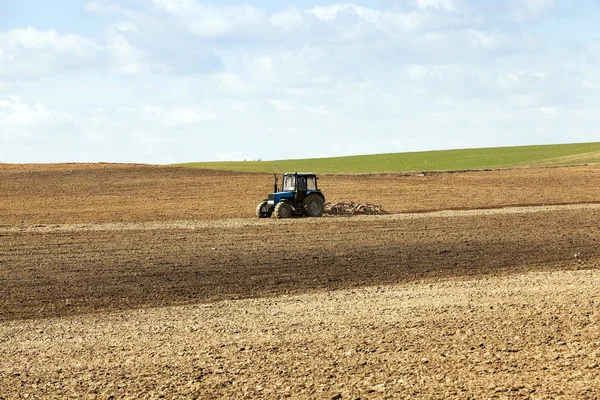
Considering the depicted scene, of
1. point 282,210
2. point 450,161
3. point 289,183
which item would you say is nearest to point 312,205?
point 282,210

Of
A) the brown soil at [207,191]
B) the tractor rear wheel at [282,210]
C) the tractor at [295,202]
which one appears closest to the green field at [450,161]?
the brown soil at [207,191]

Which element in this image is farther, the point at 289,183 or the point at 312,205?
the point at 289,183

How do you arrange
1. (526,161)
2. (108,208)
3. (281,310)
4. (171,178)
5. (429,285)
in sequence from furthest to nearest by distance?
(526,161) < (171,178) < (108,208) < (429,285) < (281,310)

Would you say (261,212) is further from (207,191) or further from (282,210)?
(207,191)

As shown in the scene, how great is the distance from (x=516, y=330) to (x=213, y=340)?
4333 mm

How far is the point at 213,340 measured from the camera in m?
12.9

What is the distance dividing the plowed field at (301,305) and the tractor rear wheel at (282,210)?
3.30 feet

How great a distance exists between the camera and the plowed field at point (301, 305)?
10.7 metres

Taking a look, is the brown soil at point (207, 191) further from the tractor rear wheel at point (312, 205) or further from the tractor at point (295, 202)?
the tractor rear wheel at point (312, 205)

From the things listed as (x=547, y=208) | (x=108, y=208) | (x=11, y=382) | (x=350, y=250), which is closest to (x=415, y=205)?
(x=547, y=208)

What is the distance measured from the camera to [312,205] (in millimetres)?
33125

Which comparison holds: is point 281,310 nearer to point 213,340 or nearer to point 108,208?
point 213,340

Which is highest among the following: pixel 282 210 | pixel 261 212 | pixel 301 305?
pixel 282 210

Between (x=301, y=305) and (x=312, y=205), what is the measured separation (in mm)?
17221
